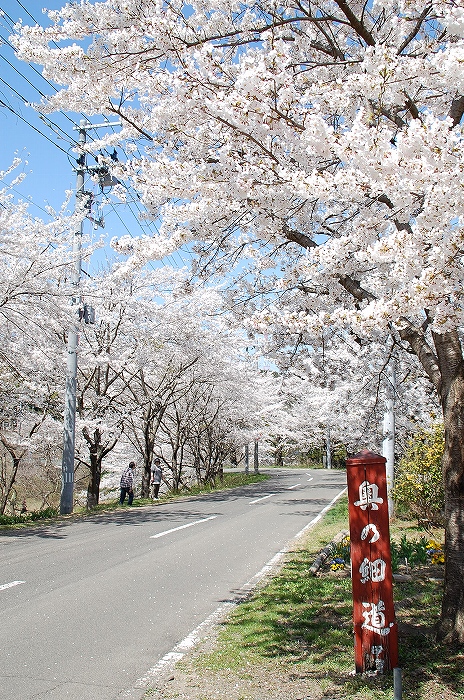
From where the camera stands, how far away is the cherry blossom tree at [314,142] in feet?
12.2

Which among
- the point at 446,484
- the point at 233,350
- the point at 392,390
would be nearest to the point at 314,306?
the point at 446,484

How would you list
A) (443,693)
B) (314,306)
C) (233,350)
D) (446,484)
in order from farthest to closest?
(233,350) < (314,306) < (446,484) < (443,693)

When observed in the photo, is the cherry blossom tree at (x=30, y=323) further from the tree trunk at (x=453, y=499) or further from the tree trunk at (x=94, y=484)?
the tree trunk at (x=453, y=499)

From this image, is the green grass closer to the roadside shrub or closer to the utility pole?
the roadside shrub

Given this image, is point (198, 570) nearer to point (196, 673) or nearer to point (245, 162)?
point (196, 673)

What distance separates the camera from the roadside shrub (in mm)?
10328

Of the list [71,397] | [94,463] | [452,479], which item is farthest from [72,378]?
[452,479]

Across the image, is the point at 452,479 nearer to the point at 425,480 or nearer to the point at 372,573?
the point at 372,573

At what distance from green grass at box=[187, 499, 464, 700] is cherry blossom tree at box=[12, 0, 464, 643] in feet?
1.67

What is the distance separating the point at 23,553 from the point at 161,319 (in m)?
13.1

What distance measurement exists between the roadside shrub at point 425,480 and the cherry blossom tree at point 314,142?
16.7 feet

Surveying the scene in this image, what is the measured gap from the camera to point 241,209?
5.85 meters

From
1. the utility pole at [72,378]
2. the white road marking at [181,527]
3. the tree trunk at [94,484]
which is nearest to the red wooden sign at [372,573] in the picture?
the white road marking at [181,527]

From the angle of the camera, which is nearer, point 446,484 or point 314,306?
point 446,484
